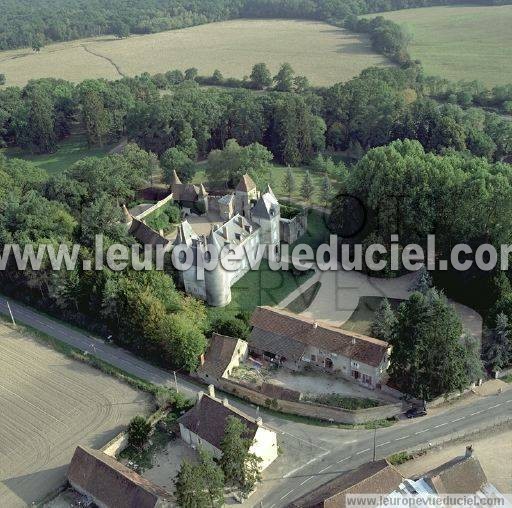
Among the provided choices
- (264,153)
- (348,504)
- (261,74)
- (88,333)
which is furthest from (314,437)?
(261,74)

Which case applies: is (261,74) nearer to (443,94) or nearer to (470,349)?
(443,94)

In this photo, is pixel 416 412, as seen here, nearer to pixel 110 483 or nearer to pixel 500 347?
pixel 500 347

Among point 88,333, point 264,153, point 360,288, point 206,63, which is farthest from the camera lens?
point 206,63

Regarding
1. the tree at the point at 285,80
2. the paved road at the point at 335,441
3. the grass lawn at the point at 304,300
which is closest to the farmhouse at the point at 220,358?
the paved road at the point at 335,441

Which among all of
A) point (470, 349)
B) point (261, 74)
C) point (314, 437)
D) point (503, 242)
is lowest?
point (314, 437)

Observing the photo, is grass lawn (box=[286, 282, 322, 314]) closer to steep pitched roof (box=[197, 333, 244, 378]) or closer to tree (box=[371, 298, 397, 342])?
tree (box=[371, 298, 397, 342])
